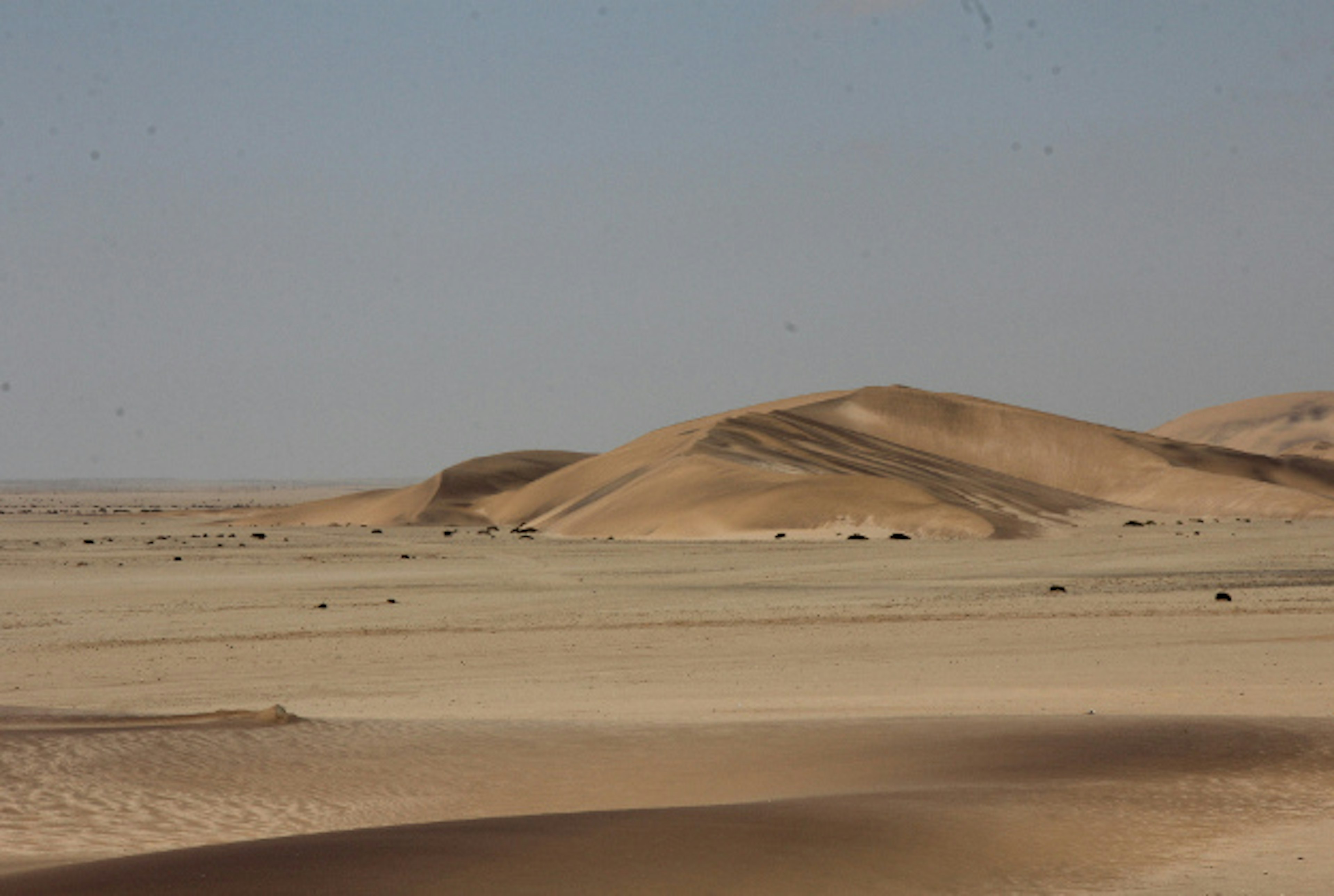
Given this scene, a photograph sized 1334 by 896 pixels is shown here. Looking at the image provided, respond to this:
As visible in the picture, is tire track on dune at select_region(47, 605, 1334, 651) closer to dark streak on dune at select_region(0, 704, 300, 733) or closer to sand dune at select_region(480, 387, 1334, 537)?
dark streak on dune at select_region(0, 704, 300, 733)

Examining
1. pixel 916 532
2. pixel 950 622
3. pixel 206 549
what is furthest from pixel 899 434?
pixel 950 622

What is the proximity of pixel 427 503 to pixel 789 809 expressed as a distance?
8597 cm

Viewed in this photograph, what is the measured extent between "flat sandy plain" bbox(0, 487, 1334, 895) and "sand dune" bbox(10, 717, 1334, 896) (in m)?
0.03

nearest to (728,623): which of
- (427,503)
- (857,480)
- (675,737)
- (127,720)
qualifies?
(127,720)

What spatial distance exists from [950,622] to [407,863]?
18.4 meters

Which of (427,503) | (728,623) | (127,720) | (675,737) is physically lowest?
(728,623)

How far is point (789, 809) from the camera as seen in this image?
8781 mm

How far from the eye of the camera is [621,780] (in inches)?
440

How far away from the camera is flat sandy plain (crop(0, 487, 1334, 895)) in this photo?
7633 millimetres

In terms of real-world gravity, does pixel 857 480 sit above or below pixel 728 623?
above

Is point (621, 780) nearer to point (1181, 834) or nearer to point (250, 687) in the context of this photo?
point (1181, 834)

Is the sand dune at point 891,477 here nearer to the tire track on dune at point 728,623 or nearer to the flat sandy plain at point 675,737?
the flat sandy plain at point 675,737

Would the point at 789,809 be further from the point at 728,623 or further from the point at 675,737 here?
the point at 728,623

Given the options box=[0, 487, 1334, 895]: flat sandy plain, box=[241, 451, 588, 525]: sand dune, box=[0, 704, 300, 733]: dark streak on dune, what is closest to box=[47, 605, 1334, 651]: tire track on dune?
box=[0, 487, 1334, 895]: flat sandy plain
